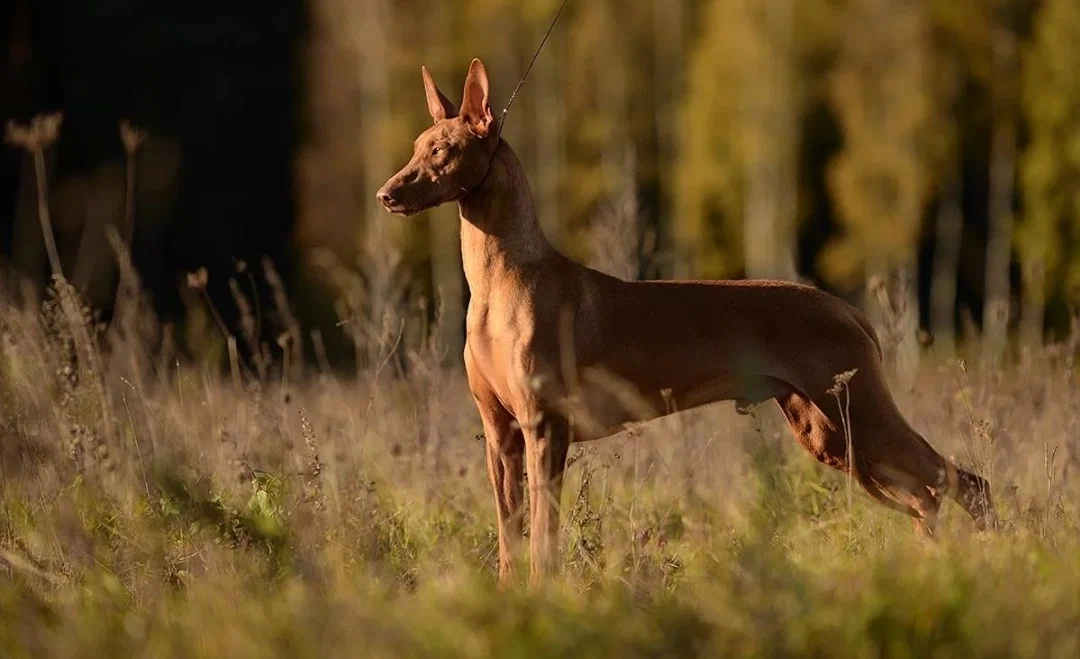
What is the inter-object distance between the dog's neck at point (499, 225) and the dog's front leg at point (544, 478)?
1.82 feet

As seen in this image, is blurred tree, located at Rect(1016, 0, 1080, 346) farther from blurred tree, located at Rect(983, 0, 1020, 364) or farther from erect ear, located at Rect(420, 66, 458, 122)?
erect ear, located at Rect(420, 66, 458, 122)

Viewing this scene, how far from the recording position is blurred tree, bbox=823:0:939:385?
18422 mm

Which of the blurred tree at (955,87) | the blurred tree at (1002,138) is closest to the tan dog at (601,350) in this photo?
the blurred tree at (955,87)

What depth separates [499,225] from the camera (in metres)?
4.71

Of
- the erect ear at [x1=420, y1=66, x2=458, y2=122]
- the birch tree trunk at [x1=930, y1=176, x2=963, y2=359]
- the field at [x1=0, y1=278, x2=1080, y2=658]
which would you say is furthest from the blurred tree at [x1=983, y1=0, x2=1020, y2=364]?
the erect ear at [x1=420, y1=66, x2=458, y2=122]

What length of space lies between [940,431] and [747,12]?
47.5ft

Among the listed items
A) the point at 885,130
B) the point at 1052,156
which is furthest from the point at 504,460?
the point at 1052,156

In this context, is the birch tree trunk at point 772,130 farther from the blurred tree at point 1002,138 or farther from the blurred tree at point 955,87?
the blurred tree at point 1002,138

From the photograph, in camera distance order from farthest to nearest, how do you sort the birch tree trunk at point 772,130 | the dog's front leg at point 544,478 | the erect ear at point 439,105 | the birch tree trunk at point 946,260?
the birch tree trunk at point 772,130 → the birch tree trunk at point 946,260 → the erect ear at point 439,105 → the dog's front leg at point 544,478

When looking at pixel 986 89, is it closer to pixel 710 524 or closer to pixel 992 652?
pixel 710 524

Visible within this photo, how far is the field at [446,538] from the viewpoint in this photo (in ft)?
10.5

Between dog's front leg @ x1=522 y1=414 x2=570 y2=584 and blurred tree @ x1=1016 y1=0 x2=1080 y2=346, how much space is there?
14789mm

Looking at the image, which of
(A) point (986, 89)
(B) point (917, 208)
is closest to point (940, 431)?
(B) point (917, 208)

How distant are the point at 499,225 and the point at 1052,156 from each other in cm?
1543
